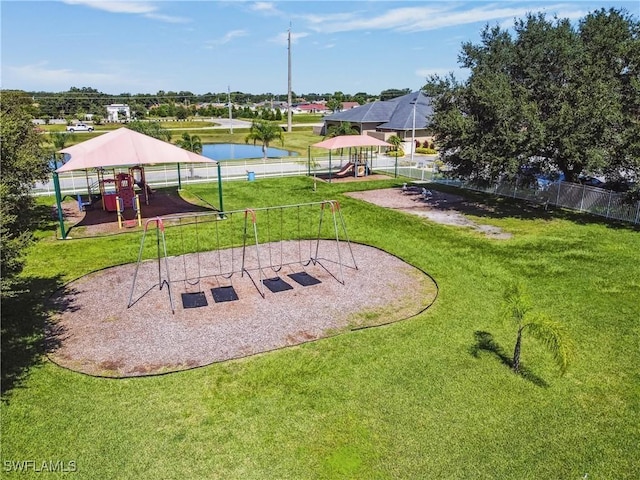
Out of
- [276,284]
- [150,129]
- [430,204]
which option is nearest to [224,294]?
[276,284]

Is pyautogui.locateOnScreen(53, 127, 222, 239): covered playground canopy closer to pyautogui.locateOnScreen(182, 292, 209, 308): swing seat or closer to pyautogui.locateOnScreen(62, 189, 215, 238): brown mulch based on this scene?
pyautogui.locateOnScreen(62, 189, 215, 238): brown mulch

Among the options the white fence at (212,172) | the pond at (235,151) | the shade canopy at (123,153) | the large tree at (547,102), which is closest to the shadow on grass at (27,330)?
the shade canopy at (123,153)

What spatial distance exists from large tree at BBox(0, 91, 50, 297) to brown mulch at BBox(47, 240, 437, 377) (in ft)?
5.74

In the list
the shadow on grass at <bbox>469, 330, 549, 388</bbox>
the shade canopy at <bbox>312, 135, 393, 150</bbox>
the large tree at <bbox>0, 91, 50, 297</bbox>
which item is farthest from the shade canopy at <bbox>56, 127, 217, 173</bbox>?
the shadow on grass at <bbox>469, 330, 549, 388</bbox>

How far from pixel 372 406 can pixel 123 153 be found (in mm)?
13780

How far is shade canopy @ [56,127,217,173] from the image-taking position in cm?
1589

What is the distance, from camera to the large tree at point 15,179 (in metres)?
7.21

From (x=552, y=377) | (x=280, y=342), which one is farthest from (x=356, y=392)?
(x=552, y=377)

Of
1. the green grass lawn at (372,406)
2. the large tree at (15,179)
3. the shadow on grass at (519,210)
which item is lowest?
the green grass lawn at (372,406)

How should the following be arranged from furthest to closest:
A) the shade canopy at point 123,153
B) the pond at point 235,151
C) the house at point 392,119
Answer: the pond at point 235,151 → the house at point 392,119 → the shade canopy at point 123,153

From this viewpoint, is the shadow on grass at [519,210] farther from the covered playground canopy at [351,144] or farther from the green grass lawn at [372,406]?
the green grass lawn at [372,406]

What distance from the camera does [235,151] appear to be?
50.5 meters

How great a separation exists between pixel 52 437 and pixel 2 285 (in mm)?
2400

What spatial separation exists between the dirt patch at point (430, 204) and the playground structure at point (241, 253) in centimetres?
411
